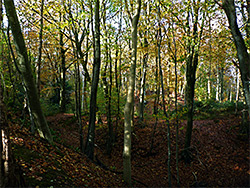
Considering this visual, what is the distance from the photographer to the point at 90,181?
4.63 meters

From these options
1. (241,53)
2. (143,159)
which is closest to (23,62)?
(241,53)

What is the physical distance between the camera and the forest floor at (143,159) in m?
4.01

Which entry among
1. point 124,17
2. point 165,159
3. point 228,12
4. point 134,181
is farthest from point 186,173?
point 124,17

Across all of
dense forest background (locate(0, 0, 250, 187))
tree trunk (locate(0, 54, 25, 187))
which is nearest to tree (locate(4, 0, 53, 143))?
dense forest background (locate(0, 0, 250, 187))

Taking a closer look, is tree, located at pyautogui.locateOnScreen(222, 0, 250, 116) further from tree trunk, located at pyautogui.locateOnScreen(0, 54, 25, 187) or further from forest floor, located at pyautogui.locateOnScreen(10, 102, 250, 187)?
tree trunk, located at pyautogui.locateOnScreen(0, 54, 25, 187)

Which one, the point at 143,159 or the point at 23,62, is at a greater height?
the point at 23,62

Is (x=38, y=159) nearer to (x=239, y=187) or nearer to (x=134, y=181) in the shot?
(x=134, y=181)

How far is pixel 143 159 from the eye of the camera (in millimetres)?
9359

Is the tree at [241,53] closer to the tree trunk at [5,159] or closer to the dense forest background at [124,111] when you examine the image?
the dense forest background at [124,111]

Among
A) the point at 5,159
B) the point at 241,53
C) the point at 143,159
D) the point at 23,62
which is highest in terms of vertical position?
the point at 23,62

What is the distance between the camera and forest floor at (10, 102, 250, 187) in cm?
401

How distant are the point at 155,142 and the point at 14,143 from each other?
8.01m

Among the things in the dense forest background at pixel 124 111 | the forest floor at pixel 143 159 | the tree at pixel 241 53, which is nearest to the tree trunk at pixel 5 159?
the dense forest background at pixel 124 111

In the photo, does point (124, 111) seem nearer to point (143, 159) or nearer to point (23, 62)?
point (23, 62)
